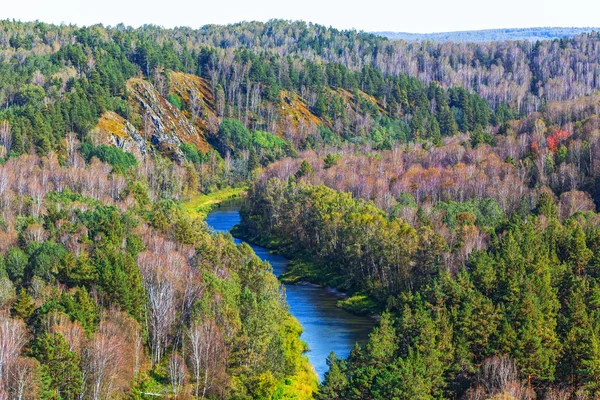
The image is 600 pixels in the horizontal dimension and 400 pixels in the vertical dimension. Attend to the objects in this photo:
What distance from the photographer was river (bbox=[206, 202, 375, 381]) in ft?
243

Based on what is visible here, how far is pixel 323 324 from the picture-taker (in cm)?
8344

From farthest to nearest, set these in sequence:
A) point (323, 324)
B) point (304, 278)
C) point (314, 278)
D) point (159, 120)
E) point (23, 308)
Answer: point (159, 120) < point (304, 278) < point (314, 278) < point (323, 324) < point (23, 308)

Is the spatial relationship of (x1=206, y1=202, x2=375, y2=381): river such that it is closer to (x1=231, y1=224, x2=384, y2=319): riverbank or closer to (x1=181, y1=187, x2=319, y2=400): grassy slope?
(x1=181, y1=187, x2=319, y2=400): grassy slope

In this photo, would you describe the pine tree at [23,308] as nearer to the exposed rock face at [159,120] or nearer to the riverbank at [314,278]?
the riverbank at [314,278]

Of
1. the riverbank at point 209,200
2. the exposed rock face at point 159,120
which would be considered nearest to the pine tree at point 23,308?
the riverbank at point 209,200

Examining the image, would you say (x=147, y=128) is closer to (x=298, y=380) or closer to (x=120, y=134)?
(x=120, y=134)

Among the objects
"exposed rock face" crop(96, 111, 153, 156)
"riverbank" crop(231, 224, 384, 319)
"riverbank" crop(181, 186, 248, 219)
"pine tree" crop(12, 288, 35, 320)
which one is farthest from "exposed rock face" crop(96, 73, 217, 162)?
"pine tree" crop(12, 288, 35, 320)

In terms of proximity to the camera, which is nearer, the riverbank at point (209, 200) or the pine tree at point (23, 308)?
the pine tree at point (23, 308)

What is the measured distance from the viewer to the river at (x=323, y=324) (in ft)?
243

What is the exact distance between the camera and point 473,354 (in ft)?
206

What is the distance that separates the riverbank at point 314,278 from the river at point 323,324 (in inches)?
37.5

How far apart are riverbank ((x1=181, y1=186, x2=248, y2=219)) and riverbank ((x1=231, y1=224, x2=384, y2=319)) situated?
24743 millimetres

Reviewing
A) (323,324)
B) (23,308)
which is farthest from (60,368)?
(323,324)

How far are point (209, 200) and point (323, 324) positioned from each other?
305 feet
